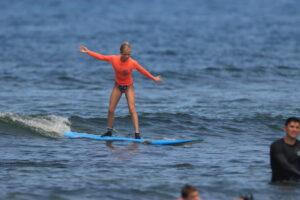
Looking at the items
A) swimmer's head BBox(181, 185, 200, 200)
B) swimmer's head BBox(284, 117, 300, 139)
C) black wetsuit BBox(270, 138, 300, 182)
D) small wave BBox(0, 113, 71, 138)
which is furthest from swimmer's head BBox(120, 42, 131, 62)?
swimmer's head BBox(181, 185, 200, 200)

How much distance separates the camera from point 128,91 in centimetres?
1869

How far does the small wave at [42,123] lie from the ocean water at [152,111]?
2 centimetres

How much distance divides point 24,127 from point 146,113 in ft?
11.7

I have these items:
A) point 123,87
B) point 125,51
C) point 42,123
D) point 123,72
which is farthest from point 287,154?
point 42,123

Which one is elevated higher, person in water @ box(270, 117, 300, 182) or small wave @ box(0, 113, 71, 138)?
person in water @ box(270, 117, 300, 182)

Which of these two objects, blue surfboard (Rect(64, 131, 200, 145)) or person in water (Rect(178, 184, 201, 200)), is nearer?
person in water (Rect(178, 184, 201, 200))

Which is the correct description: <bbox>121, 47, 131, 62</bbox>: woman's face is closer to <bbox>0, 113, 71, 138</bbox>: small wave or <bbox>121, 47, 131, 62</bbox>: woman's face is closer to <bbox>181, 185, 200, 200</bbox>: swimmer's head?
<bbox>0, 113, 71, 138</bbox>: small wave

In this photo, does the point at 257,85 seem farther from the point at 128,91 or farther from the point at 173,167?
the point at 173,167

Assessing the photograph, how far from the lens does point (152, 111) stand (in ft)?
75.6

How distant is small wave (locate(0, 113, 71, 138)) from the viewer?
19.7 meters

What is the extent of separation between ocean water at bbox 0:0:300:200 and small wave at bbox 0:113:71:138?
24 mm

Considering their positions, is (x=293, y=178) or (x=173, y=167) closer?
(x=293, y=178)

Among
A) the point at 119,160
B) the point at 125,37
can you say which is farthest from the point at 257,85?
the point at 125,37

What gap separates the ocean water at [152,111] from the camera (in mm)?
14977
